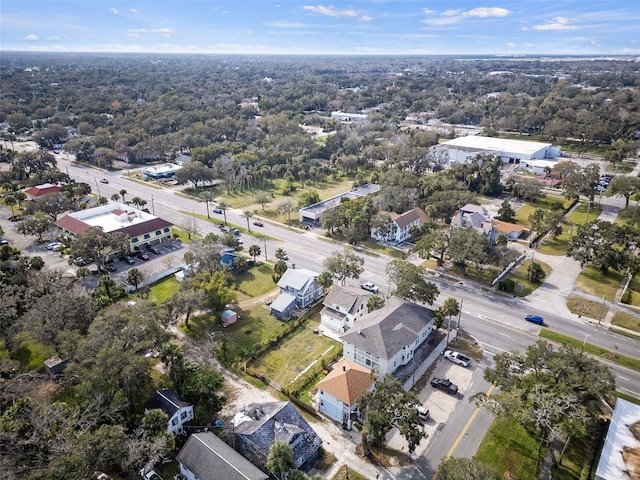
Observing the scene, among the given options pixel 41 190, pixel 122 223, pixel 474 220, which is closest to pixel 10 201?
pixel 41 190

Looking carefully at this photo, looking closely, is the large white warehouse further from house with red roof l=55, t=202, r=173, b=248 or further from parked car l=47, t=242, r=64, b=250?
parked car l=47, t=242, r=64, b=250

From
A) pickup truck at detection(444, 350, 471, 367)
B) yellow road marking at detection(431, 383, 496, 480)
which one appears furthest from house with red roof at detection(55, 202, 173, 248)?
→ yellow road marking at detection(431, 383, 496, 480)

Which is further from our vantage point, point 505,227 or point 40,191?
point 40,191

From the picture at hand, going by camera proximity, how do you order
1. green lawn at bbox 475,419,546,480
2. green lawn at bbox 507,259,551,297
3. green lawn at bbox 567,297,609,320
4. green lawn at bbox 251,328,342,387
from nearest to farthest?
green lawn at bbox 475,419,546,480 → green lawn at bbox 251,328,342,387 → green lawn at bbox 567,297,609,320 → green lawn at bbox 507,259,551,297

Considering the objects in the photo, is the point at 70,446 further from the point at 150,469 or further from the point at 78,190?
the point at 78,190

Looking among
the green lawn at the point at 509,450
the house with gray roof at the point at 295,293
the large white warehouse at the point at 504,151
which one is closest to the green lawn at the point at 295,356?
the house with gray roof at the point at 295,293

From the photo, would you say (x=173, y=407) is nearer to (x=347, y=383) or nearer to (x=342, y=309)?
(x=347, y=383)

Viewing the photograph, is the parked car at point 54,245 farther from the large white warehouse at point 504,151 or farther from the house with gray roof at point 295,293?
the large white warehouse at point 504,151
